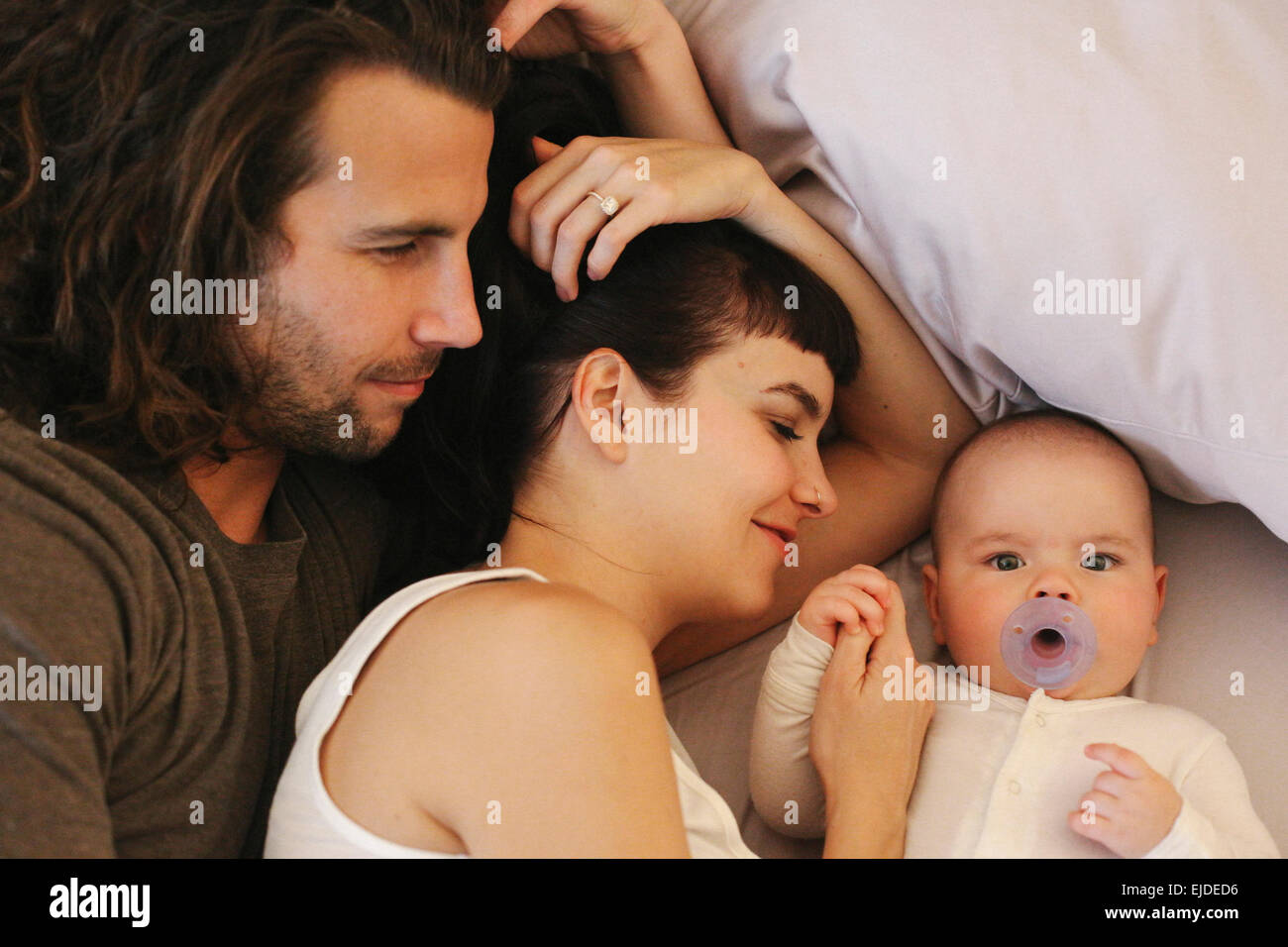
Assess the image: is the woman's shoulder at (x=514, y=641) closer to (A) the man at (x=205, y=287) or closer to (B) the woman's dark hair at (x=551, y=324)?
(A) the man at (x=205, y=287)

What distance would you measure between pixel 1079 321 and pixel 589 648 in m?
0.70

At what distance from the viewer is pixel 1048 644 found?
4.46ft

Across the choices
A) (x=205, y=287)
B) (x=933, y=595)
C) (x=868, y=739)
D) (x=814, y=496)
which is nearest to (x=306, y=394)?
(x=205, y=287)

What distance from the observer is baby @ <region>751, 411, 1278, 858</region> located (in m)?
1.23

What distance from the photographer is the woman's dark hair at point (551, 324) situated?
51.7 inches

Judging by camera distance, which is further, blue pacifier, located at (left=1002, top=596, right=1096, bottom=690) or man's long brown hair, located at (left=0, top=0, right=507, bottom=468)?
blue pacifier, located at (left=1002, top=596, right=1096, bottom=690)

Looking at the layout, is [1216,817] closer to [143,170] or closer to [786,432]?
[786,432]

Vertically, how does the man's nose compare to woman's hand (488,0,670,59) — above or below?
Result: below

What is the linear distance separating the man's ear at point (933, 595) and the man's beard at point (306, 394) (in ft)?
2.27

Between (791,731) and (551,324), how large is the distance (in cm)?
55

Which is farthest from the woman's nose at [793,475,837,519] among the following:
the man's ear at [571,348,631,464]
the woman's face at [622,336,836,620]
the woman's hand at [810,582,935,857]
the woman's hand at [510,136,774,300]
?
the woman's hand at [510,136,774,300]

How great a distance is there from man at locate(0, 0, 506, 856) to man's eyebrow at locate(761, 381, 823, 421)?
0.36 m

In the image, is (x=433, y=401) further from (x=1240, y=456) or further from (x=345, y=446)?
(x=1240, y=456)

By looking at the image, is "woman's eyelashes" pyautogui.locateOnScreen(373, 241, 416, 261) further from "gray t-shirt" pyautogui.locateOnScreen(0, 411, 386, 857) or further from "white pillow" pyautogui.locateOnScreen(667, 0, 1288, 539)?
"white pillow" pyautogui.locateOnScreen(667, 0, 1288, 539)
